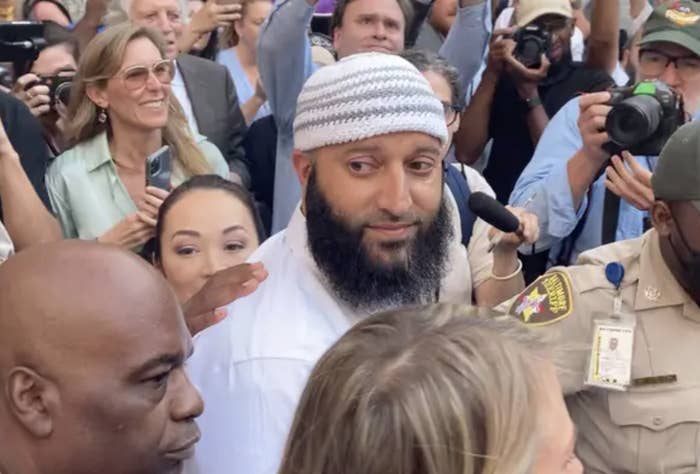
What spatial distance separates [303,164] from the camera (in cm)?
192

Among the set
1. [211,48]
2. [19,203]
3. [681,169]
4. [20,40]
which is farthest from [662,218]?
[211,48]

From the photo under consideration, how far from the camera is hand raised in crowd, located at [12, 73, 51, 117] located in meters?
3.62

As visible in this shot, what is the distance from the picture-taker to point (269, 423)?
160 cm

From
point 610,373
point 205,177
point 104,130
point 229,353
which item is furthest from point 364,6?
point 229,353

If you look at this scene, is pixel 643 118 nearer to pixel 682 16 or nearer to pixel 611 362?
pixel 682 16

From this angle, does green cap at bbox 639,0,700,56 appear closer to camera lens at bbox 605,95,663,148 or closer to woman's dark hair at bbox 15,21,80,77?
camera lens at bbox 605,95,663,148

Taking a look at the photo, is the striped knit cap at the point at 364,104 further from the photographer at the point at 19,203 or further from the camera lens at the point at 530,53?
the camera lens at the point at 530,53

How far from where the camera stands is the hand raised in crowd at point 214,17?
4.68 meters

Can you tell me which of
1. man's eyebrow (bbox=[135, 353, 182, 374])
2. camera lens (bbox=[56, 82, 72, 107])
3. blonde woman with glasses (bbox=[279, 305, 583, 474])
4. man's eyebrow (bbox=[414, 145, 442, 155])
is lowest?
camera lens (bbox=[56, 82, 72, 107])

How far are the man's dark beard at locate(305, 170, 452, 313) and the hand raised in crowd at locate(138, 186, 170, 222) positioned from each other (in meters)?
1.16

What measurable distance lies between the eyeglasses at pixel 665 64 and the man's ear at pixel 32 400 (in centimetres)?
260

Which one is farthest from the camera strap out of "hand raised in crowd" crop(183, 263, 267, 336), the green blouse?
"hand raised in crowd" crop(183, 263, 267, 336)

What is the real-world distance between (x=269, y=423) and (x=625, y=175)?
5.22 ft

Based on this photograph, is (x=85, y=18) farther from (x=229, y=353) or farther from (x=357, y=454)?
(x=357, y=454)
